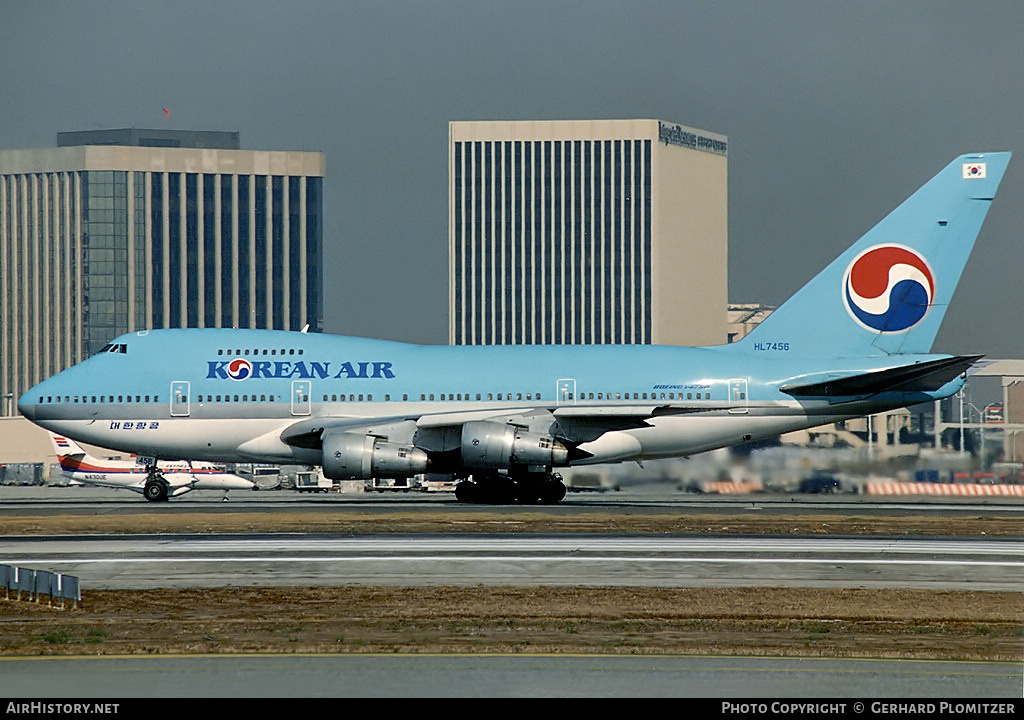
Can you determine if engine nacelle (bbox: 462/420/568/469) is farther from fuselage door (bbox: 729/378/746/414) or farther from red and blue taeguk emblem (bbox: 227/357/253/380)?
red and blue taeguk emblem (bbox: 227/357/253/380)

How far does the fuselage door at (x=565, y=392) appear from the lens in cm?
4638

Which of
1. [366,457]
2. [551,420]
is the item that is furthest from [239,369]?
[551,420]

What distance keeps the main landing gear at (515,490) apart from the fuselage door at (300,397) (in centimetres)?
639

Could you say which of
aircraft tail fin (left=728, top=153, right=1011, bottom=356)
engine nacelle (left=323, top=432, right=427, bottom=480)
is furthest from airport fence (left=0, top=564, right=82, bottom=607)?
aircraft tail fin (left=728, top=153, right=1011, bottom=356)

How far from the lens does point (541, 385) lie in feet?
153

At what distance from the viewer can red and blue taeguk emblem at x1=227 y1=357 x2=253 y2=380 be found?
4791 centimetres

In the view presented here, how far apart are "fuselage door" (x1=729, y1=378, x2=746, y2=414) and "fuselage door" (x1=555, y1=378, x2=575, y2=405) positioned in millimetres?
5403

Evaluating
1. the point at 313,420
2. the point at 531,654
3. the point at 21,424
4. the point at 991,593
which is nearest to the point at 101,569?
the point at 531,654

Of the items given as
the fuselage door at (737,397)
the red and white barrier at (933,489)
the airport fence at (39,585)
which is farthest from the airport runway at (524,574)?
the red and white barrier at (933,489)

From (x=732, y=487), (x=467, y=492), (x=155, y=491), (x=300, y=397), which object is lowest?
(x=155, y=491)

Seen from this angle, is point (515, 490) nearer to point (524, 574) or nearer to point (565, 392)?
point (565, 392)

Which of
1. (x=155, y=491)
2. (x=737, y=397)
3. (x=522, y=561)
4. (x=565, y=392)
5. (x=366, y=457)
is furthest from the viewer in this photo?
(x=155, y=491)

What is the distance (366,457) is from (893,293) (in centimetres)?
1972

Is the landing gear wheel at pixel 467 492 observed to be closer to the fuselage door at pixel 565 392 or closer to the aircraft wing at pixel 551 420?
the aircraft wing at pixel 551 420
